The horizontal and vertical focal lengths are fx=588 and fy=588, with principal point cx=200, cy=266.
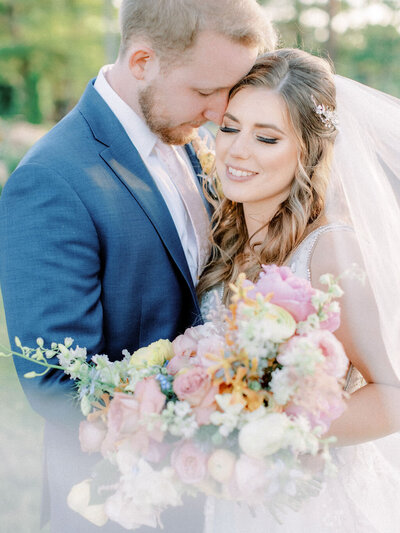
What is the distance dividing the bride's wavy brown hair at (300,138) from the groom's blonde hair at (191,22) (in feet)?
0.46

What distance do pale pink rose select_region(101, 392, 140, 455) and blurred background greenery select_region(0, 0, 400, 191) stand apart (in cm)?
2094

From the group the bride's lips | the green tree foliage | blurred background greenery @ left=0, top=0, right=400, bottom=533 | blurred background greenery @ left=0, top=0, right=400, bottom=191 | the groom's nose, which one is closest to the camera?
the bride's lips

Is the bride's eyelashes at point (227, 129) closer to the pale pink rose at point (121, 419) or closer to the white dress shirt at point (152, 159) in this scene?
the white dress shirt at point (152, 159)

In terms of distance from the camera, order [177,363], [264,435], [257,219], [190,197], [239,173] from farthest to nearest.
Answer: [190,197] < [257,219] < [239,173] < [177,363] < [264,435]

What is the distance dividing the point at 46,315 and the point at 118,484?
736 mm

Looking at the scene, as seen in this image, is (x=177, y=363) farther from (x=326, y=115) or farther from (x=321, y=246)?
(x=326, y=115)

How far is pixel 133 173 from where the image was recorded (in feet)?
8.32

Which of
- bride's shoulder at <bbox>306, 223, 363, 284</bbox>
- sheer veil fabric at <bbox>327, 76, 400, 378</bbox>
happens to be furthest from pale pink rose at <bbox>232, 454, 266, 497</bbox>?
bride's shoulder at <bbox>306, 223, 363, 284</bbox>

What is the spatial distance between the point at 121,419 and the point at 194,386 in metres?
0.27

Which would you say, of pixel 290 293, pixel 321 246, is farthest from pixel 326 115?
pixel 290 293

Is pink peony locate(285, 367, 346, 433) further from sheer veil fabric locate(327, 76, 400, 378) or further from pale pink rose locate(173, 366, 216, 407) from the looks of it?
sheer veil fabric locate(327, 76, 400, 378)

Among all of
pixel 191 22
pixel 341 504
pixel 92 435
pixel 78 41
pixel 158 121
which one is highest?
pixel 191 22

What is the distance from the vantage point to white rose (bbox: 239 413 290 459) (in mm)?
1558

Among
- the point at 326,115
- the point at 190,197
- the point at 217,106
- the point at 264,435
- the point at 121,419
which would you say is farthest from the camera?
the point at 190,197
